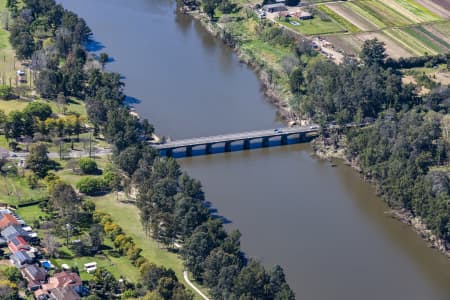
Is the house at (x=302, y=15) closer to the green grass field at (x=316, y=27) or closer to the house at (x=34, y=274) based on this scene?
the green grass field at (x=316, y=27)

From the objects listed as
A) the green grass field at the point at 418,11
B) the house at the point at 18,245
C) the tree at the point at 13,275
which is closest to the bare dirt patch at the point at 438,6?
the green grass field at the point at 418,11

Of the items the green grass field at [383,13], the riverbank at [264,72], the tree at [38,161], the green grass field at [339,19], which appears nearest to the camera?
the tree at [38,161]

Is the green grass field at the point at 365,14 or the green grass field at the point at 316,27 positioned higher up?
the green grass field at the point at 365,14

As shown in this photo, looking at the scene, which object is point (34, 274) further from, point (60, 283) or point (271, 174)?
point (271, 174)

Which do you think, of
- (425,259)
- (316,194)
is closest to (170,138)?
(316,194)

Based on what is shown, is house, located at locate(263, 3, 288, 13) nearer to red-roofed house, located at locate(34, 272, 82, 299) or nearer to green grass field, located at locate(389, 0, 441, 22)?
green grass field, located at locate(389, 0, 441, 22)

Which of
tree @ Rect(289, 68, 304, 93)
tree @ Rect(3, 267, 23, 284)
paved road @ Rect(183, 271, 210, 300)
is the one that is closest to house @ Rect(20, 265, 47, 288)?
tree @ Rect(3, 267, 23, 284)

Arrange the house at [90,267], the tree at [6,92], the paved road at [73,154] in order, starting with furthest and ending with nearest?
the tree at [6,92]
the paved road at [73,154]
the house at [90,267]

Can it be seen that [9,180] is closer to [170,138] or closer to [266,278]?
[170,138]
